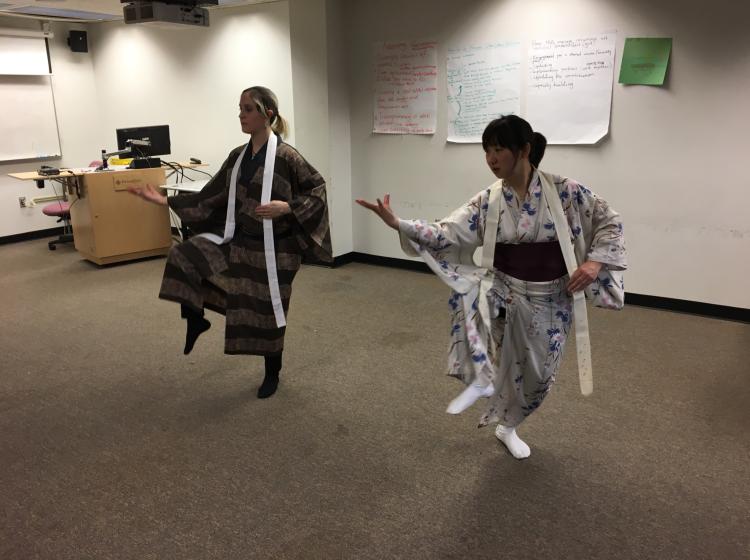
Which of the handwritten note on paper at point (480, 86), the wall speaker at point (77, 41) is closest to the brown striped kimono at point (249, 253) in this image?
the handwritten note on paper at point (480, 86)

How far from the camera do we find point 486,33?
4.30 meters

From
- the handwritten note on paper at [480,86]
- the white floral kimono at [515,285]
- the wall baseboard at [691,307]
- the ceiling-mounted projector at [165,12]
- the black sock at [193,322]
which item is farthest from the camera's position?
the ceiling-mounted projector at [165,12]

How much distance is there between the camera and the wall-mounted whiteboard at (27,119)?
6.03 meters

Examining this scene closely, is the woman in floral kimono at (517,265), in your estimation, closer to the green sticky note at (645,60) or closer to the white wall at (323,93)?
the green sticky note at (645,60)

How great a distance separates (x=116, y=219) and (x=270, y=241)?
3.27 metres

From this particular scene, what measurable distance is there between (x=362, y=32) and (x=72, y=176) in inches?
108

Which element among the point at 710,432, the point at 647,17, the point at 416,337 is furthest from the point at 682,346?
the point at 647,17

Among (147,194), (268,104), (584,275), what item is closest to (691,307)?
(584,275)

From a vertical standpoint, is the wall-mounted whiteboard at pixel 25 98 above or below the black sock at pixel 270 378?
above

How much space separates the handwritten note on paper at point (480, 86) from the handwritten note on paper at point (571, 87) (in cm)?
13

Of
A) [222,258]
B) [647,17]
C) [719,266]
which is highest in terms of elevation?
[647,17]

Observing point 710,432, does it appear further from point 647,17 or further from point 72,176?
point 72,176

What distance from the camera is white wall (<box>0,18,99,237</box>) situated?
6184 mm

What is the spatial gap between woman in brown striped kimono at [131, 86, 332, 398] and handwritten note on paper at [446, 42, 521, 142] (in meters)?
2.12
